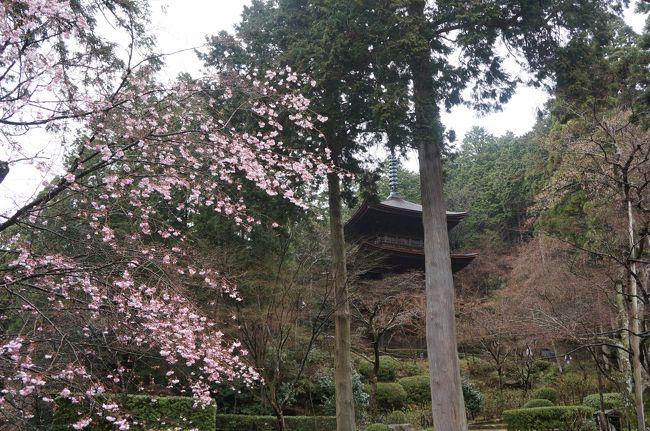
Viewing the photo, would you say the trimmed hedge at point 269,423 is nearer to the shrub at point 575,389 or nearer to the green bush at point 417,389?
the green bush at point 417,389

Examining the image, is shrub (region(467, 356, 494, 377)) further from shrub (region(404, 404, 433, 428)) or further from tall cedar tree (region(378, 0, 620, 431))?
tall cedar tree (region(378, 0, 620, 431))

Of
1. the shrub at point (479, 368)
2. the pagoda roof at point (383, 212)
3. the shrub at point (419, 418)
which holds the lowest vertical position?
the shrub at point (419, 418)

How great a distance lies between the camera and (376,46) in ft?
24.1

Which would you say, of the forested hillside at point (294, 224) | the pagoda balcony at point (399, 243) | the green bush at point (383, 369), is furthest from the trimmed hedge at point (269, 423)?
the pagoda balcony at point (399, 243)

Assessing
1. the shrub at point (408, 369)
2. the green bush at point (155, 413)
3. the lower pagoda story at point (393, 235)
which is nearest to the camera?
the green bush at point (155, 413)

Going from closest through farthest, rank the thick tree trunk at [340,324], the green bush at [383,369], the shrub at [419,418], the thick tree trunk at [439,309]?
the thick tree trunk at [439,309]
the thick tree trunk at [340,324]
the shrub at [419,418]
the green bush at [383,369]

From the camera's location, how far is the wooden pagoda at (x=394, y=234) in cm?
1902

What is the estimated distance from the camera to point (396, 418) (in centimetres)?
1333

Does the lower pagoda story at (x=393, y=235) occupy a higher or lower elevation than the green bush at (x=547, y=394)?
higher

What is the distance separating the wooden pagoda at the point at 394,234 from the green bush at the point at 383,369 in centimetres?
347

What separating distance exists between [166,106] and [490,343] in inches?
596

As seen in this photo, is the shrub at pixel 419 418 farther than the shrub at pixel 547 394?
No

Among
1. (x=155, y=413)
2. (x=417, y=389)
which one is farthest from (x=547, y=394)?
(x=155, y=413)

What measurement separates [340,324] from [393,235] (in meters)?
12.7
